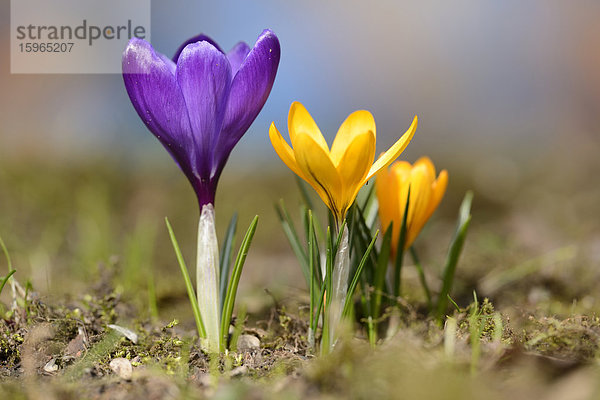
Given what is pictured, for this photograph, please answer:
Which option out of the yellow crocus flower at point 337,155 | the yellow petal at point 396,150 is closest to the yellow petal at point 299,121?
the yellow crocus flower at point 337,155

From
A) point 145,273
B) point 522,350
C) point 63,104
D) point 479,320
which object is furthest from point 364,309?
point 63,104

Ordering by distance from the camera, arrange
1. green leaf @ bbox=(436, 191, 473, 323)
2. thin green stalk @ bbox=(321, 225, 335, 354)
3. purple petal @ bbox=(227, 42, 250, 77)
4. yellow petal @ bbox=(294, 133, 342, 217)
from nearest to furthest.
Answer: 1. yellow petal @ bbox=(294, 133, 342, 217)
2. thin green stalk @ bbox=(321, 225, 335, 354)
3. purple petal @ bbox=(227, 42, 250, 77)
4. green leaf @ bbox=(436, 191, 473, 323)

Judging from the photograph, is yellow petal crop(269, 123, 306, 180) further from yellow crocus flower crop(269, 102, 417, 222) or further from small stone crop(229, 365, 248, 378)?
small stone crop(229, 365, 248, 378)

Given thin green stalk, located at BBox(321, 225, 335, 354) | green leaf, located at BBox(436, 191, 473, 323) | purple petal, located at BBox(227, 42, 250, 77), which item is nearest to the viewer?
thin green stalk, located at BBox(321, 225, 335, 354)

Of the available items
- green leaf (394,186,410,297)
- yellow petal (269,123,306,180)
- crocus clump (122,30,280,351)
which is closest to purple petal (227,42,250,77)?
crocus clump (122,30,280,351)

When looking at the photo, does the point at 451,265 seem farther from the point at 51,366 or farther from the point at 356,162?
the point at 51,366

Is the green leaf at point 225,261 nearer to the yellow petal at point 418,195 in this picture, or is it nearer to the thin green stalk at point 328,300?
the thin green stalk at point 328,300
